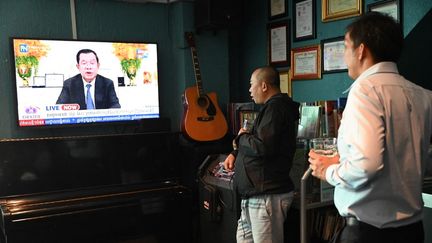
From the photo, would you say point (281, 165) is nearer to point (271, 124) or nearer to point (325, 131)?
point (271, 124)

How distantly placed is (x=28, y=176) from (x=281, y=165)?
1.60 m

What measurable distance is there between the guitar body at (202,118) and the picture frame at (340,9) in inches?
43.7

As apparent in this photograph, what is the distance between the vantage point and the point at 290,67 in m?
3.27

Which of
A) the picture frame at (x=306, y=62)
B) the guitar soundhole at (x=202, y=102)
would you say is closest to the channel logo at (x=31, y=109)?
the guitar soundhole at (x=202, y=102)

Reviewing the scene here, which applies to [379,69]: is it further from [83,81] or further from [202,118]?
[83,81]

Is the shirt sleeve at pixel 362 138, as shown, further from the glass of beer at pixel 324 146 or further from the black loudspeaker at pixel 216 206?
the black loudspeaker at pixel 216 206

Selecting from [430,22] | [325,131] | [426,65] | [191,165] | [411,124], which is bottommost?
[191,165]

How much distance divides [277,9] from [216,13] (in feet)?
1.66

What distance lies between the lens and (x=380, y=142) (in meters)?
1.10

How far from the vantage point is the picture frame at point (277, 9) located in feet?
10.8

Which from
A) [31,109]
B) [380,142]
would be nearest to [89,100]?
[31,109]

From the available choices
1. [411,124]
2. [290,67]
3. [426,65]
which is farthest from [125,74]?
[411,124]

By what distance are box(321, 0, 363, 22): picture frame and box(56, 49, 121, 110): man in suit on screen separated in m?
1.68

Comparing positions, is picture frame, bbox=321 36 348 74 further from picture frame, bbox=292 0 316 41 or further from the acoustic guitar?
the acoustic guitar
